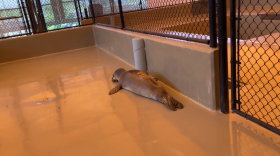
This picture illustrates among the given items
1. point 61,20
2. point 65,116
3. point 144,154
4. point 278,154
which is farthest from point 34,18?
point 278,154

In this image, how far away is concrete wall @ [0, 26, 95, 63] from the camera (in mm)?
4668

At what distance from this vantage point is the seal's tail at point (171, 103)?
6.35ft

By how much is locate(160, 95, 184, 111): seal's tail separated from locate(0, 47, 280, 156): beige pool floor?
0.15 ft

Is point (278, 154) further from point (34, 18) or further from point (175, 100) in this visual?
point (34, 18)

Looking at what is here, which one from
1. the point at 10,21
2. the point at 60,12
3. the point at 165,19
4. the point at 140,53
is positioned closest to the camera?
the point at 140,53

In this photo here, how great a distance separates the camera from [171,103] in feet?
6.41

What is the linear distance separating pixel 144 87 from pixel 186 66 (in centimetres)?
45

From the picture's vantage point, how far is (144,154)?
4.70 ft

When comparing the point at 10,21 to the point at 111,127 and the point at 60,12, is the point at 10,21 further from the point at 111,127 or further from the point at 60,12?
the point at 111,127

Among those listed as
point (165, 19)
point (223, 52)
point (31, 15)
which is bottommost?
point (223, 52)

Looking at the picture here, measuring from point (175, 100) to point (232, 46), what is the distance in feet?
2.11

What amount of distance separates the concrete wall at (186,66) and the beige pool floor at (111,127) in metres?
0.10

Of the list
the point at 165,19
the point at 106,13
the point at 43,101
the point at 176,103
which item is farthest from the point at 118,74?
the point at 106,13

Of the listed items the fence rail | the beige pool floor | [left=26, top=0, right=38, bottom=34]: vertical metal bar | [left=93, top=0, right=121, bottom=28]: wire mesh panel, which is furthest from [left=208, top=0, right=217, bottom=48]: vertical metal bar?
[left=26, top=0, right=38, bottom=34]: vertical metal bar
